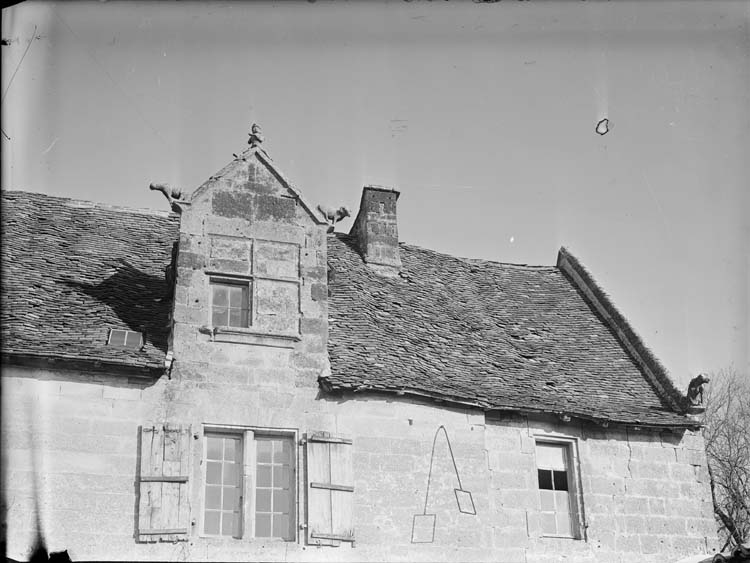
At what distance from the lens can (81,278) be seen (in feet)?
58.3

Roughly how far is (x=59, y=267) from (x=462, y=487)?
6874mm

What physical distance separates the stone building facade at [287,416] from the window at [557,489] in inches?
1.3

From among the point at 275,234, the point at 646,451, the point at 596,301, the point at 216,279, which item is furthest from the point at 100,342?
the point at 596,301

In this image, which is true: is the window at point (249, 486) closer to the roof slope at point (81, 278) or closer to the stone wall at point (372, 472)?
the stone wall at point (372, 472)

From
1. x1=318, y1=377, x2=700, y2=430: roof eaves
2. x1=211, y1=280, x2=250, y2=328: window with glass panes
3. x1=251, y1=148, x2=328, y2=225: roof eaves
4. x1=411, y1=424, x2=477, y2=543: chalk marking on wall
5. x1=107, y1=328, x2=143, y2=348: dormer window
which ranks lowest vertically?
x1=411, y1=424, x2=477, y2=543: chalk marking on wall

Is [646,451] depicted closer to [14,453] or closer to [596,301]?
[596,301]

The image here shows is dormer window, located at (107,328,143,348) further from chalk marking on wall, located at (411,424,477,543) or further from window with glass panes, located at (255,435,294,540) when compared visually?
chalk marking on wall, located at (411,424,477,543)

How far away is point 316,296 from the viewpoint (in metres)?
16.9

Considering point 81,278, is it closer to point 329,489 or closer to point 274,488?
point 274,488

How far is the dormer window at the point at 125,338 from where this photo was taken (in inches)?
631

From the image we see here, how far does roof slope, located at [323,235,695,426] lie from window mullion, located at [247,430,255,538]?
1.38 m

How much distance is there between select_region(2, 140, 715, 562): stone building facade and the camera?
1491 centimetres

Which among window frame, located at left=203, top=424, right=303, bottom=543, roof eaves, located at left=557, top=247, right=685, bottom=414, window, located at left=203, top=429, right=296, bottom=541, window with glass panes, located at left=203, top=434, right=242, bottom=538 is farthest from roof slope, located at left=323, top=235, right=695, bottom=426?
window with glass panes, located at left=203, top=434, right=242, bottom=538

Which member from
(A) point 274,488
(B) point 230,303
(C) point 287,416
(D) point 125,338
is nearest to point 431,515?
(A) point 274,488
